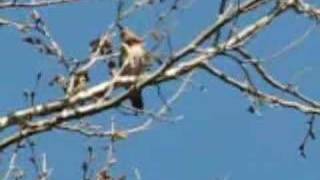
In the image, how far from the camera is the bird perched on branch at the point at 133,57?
4.56 meters

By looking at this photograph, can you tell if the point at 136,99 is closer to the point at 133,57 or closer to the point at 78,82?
the point at 78,82

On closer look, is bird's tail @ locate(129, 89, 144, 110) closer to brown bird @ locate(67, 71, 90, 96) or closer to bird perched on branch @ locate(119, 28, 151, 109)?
bird perched on branch @ locate(119, 28, 151, 109)

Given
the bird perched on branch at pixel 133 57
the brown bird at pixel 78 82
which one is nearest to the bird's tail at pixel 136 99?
the bird perched on branch at pixel 133 57

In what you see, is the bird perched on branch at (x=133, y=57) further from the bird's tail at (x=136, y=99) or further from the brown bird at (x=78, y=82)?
the brown bird at (x=78, y=82)

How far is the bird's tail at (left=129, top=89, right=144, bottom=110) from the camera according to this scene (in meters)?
4.15

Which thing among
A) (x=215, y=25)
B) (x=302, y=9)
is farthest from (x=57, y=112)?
(x=302, y=9)

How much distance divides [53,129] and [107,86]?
0.35 m

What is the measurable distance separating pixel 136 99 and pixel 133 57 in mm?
491

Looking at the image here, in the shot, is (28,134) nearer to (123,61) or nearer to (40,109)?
(40,109)

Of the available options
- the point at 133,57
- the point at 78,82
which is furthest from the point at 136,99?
the point at 133,57

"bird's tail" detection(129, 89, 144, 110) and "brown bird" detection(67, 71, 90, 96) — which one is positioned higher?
"brown bird" detection(67, 71, 90, 96)

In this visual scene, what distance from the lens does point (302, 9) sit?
456 cm

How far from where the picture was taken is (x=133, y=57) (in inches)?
193

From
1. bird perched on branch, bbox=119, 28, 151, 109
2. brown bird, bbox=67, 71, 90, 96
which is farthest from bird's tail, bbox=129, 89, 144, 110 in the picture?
brown bird, bbox=67, 71, 90, 96
